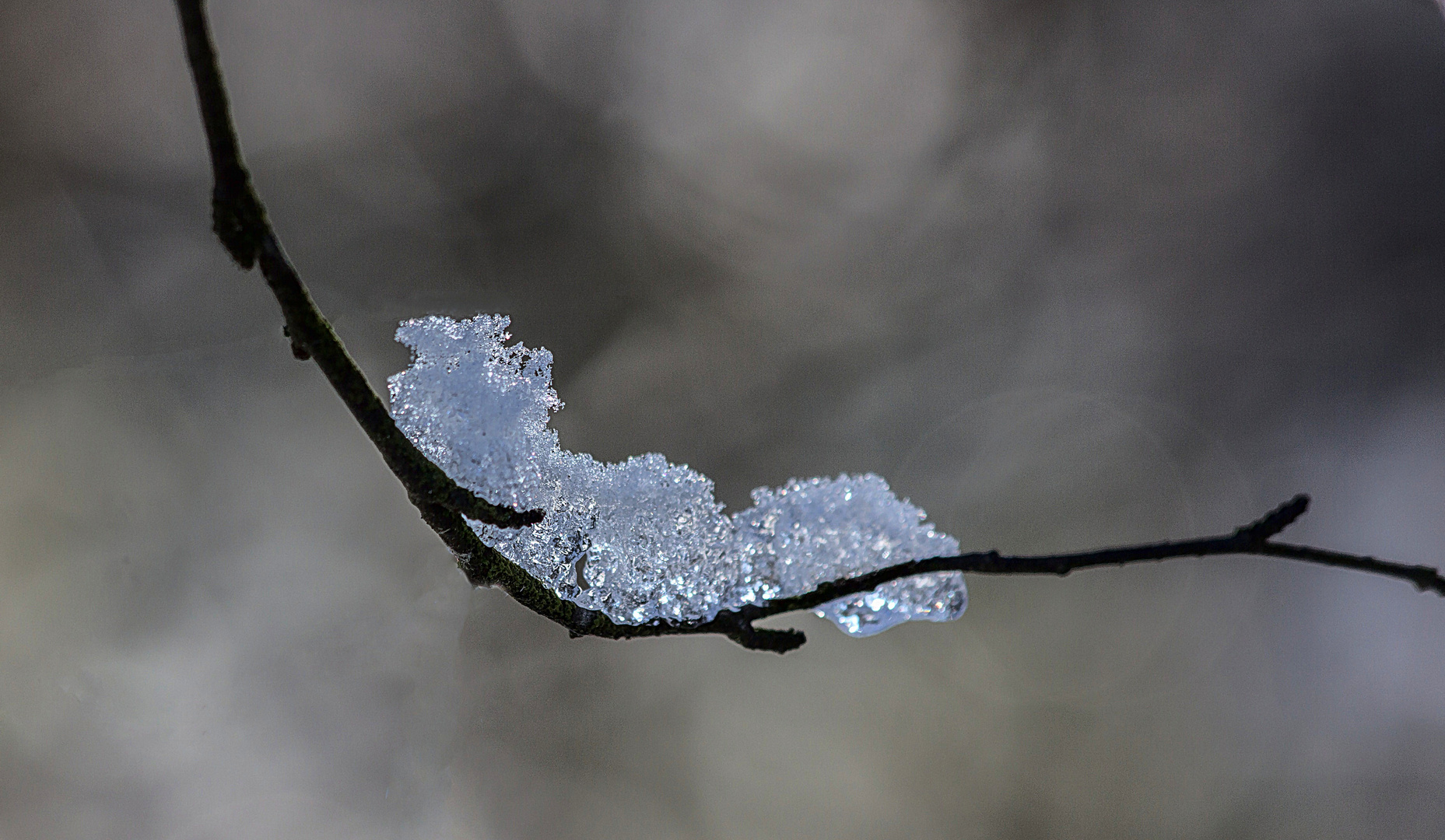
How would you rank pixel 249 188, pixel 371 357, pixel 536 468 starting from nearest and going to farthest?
1. pixel 249 188
2. pixel 536 468
3. pixel 371 357

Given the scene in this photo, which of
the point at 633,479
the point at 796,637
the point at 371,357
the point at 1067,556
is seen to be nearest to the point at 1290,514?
the point at 1067,556

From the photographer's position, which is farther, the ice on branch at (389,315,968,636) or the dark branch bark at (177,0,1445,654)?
the ice on branch at (389,315,968,636)

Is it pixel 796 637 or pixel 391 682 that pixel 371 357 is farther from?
pixel 796 637

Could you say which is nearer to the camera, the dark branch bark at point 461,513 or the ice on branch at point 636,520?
the dark branch bark at point 461,513

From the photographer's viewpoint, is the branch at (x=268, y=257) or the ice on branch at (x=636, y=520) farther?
the ice on branch at (x=636, y=520)

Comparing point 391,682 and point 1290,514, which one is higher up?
point 391,682

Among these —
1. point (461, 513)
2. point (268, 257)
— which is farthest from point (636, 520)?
point (268, 257)
